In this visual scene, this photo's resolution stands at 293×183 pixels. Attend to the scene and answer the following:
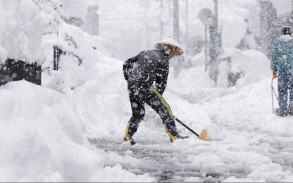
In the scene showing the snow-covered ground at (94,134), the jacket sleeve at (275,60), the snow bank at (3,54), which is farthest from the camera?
Result: the jacket sleeve at (275,60)

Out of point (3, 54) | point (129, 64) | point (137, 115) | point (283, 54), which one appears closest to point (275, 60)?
point (283, 54)

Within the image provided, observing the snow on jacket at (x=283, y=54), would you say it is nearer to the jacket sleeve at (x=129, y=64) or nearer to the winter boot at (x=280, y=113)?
the winter boot at (x=280, y=113)

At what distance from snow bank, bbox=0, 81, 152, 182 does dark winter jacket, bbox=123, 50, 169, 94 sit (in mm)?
3205

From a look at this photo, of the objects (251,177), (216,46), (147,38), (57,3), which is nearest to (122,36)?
(147,38)

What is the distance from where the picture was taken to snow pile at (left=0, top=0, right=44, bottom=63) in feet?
14.9

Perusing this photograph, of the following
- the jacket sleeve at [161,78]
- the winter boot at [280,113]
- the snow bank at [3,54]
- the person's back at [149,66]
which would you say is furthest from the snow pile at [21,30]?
the winter boot at [280,113]

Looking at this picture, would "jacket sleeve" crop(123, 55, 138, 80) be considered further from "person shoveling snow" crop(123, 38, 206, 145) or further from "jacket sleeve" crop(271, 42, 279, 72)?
"jacket sleeve" crop(271, 42, 279, 72)

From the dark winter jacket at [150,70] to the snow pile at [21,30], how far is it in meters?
2.48

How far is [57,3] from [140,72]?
5.15 m

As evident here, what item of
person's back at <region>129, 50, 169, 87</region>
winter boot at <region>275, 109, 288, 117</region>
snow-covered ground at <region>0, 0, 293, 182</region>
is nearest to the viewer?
snow-covered ground at <region>0, 0, 293, 182</region>

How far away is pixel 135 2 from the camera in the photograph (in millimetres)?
49094

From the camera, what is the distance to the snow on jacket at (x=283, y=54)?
11.1 metres

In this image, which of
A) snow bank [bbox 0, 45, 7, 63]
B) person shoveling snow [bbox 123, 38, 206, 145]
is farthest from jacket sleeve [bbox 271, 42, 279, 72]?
snow bank [bbox 0, 45, 7, 63]

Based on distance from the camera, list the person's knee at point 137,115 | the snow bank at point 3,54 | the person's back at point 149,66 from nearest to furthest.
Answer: the snow bank at point 3,54
the person's back at point 149,66
the person's knee at point 137,115
